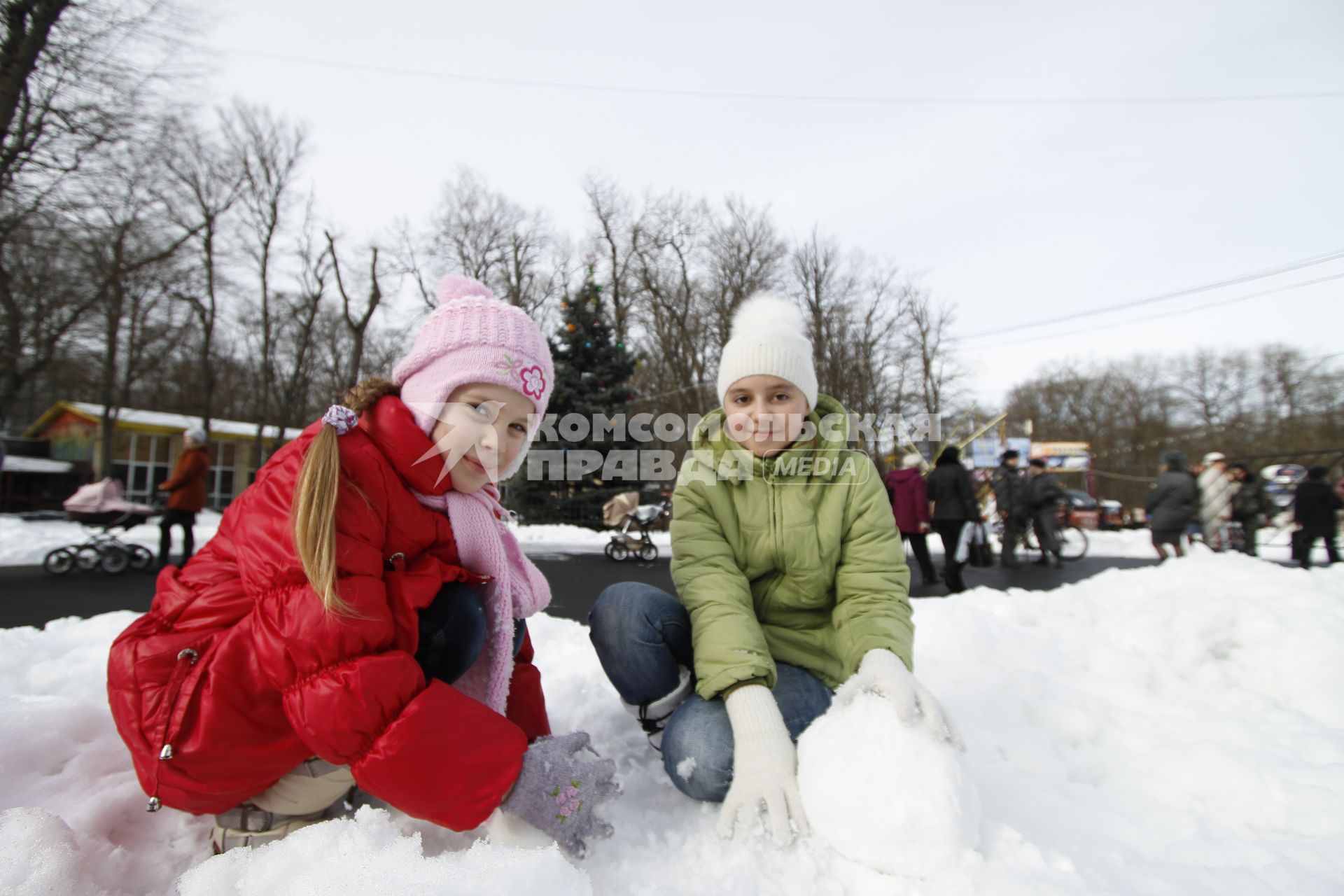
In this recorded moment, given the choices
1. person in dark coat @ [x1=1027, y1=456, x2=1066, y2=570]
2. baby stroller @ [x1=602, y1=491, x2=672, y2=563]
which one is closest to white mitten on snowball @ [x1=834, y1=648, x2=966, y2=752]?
baby stroller @ [x1=602, y1=491, x2=672, y2=563]

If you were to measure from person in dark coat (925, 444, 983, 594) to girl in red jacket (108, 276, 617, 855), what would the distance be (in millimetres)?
6548

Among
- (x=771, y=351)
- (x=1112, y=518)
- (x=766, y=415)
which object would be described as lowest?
(x=1112, y=518)

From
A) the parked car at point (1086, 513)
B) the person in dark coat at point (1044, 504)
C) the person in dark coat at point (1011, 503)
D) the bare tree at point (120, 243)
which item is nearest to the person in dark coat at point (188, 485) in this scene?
the bare tree at point (120, 243)

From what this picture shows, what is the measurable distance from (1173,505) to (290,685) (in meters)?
9.87

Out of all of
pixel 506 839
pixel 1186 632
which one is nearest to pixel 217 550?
pixel 506 839

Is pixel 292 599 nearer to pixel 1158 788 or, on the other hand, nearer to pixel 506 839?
pixel 506 839

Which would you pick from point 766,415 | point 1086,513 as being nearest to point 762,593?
point 766,415

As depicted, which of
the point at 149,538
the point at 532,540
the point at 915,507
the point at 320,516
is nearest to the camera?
the point at 320,516

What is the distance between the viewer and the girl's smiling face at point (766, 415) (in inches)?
71.1

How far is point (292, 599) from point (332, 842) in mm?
408

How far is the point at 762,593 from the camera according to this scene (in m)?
1.78

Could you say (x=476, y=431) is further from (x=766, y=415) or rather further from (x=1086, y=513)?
(x=1086, y=513)

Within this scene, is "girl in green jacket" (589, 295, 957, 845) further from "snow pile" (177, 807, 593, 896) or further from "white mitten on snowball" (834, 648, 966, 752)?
"snow pile" (177, 807, 593, 896)

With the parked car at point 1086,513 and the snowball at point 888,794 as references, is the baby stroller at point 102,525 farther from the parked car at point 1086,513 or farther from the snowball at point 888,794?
the parked car at point 1086,513
